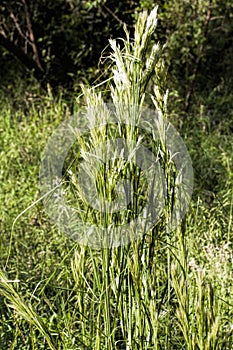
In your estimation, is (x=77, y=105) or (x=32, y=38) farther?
(x=32, y=38)

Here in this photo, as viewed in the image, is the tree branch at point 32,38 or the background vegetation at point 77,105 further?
the tree branch at point 32,38

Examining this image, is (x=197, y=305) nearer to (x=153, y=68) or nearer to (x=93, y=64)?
(x=153, y=68)

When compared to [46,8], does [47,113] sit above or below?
below

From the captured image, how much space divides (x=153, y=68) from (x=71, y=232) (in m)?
1.89

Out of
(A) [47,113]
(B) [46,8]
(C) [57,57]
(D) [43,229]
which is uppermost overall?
(B) [46,8]

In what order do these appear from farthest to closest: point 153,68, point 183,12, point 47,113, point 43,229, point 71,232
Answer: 1. point 183,12
2. point 47,113
3. point 43,229
4. point 71,232
5. point 153,68

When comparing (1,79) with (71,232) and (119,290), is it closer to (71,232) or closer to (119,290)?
(71,232)

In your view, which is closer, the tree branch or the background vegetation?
the background vegetation

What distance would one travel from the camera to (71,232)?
3004 millimetres

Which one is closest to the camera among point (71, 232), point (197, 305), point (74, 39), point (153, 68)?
point (197, 305)

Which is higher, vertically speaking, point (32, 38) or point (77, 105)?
point (32, 38)

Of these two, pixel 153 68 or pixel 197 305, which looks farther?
pixel 153 68

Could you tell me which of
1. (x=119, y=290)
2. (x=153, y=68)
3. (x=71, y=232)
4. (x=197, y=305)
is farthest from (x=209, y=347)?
(x=71, y=232)

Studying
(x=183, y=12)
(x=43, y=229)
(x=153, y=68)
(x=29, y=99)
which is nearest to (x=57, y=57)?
(x=29, y=99)
